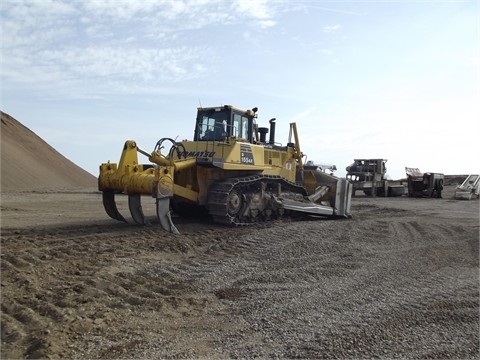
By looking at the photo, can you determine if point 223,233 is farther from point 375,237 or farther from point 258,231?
point 375,237

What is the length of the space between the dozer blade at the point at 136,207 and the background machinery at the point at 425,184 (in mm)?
21736

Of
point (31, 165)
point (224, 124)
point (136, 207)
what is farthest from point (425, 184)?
point (31, 165)

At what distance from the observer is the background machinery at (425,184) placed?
1107 inches

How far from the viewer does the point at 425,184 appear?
2838 cm

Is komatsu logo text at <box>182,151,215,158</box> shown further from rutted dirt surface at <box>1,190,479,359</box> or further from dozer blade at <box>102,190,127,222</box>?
rutted dirt surface at <box>1,190,479,359</box>

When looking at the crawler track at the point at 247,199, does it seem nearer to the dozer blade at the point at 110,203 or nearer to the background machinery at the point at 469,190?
the dozer blade at the point at 110,203

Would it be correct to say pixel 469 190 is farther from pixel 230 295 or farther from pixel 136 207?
pixel 230 295

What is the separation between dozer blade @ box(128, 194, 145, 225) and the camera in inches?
428

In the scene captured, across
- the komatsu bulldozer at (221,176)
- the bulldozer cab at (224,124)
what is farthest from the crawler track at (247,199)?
the bulldozer cab at (224,124)

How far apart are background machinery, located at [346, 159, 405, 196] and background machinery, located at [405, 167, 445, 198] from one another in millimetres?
927

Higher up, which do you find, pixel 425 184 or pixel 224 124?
pixel 224 124

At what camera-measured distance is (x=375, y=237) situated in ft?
37.0

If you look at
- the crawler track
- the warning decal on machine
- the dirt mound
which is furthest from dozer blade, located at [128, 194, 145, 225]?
the dirt mound

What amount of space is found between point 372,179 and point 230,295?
24.1 m
